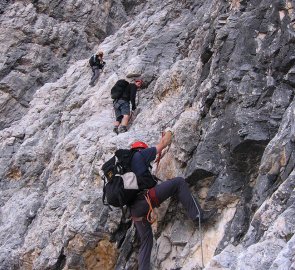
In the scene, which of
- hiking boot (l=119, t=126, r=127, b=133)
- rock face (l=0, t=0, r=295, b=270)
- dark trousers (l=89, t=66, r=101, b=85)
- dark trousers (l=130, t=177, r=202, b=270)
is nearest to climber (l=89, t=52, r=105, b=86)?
dark trousers (l=89, t=66, r=101, b=85)

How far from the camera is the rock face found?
772 centimetres

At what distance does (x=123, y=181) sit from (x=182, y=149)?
1773mm

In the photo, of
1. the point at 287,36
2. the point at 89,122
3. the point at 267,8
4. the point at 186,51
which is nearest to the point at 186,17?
the point at 186,51

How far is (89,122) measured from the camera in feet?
50.7

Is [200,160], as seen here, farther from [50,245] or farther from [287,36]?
[50,245]

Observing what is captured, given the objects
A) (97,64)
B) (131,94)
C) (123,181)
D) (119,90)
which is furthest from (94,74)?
(123,181)

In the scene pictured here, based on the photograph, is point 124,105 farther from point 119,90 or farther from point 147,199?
point 147,199

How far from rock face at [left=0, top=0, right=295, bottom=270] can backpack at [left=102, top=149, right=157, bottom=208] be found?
89 cm

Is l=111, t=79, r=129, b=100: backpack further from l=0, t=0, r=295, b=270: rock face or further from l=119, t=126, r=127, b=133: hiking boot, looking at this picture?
l=119, t=126, r=127, b=133: hiking boot

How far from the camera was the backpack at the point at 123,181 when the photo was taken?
8750 millimetres

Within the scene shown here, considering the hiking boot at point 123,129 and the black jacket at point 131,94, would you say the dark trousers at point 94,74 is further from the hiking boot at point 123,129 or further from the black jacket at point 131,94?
the hiking boot at point 123,129

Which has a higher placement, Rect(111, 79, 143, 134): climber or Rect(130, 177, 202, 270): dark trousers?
Rect(130, 177, 202, 270): dark trousers

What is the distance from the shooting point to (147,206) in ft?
29.3

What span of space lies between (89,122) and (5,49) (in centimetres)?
1577
